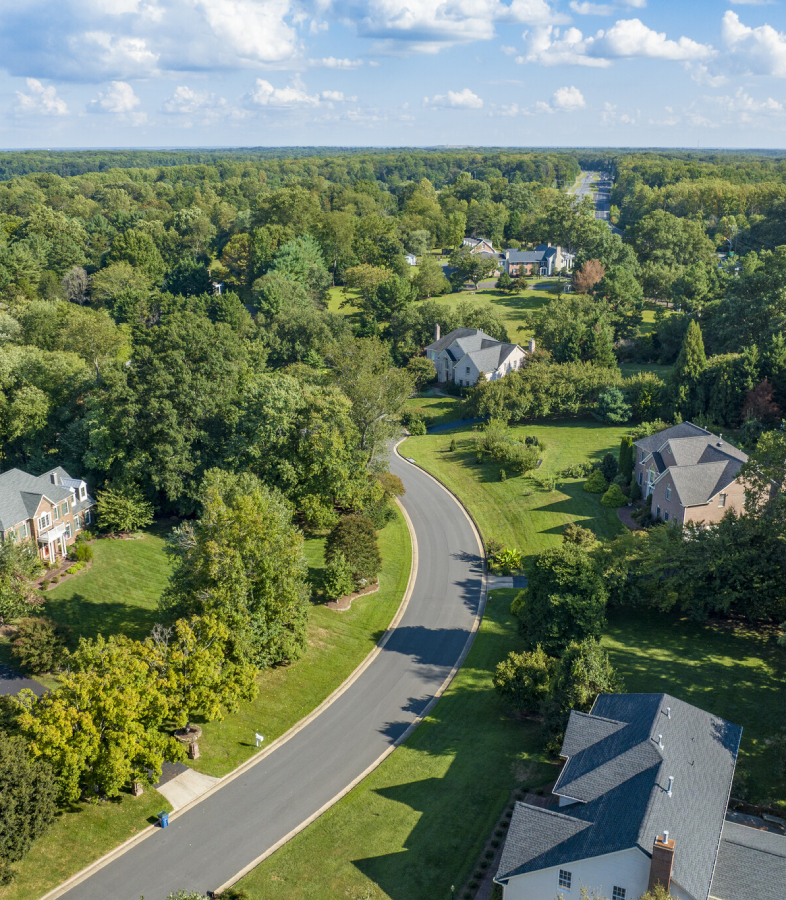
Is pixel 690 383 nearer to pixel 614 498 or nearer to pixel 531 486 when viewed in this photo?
pixel 614 498

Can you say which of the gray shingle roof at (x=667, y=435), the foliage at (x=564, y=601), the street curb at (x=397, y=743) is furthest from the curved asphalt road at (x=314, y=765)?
the gray shingle roof at (x=667, y=435)

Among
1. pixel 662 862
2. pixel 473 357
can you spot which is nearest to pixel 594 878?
pixel 662 862

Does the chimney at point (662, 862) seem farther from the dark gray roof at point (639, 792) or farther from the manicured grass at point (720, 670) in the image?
the manicured grass at point (720, 670)

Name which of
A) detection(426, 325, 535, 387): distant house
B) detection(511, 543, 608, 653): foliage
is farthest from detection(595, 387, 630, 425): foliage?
detection(511, 543, 608, 653): foliage

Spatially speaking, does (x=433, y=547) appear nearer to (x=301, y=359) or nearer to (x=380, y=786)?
(x=380, y=786)

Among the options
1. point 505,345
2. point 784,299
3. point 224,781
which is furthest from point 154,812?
point 784,299

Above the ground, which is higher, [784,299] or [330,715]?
[784,299]
